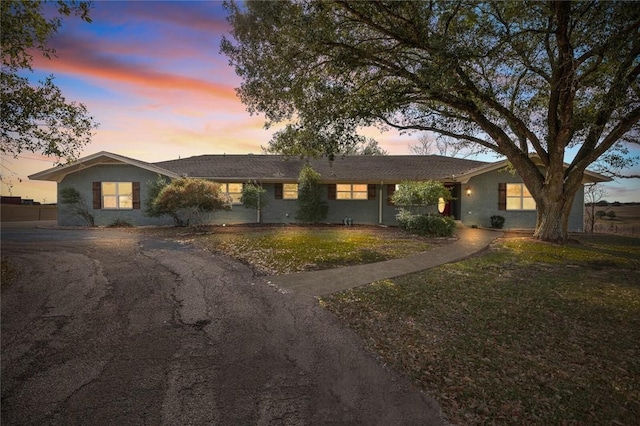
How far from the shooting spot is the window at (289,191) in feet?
66.8

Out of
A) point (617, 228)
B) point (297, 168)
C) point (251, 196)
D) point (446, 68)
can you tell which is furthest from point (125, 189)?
point (617, 228)

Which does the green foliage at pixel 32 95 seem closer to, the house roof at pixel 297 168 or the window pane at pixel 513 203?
the house roof at pixel 297 168

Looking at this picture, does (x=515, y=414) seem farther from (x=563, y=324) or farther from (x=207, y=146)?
(x=207, y=146)

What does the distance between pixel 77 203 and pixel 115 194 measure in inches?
76.2

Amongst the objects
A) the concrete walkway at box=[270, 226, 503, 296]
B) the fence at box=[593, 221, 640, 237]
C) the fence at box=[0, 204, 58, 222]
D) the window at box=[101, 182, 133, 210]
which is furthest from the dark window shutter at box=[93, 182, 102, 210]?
the fence at box=[593, 221, 640, 237]

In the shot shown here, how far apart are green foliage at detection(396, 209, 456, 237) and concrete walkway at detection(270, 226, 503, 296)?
368cm

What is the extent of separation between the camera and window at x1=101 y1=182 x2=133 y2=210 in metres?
19.0

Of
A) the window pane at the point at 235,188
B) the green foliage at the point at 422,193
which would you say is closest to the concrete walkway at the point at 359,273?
the green foliage at the point at 422,193

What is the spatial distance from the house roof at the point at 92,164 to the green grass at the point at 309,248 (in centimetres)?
645

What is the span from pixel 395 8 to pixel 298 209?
42.7 ft

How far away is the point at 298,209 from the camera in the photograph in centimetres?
2003

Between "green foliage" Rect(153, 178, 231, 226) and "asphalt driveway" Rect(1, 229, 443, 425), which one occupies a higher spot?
"green foliage" Rect(153, 178, 231, 226)

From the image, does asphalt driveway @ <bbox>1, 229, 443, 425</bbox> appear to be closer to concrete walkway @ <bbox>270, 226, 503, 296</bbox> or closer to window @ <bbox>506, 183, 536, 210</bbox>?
concrete walkway @ <bbox>270, 226, 503, 296</bbox>

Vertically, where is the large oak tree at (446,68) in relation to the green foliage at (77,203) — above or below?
above
